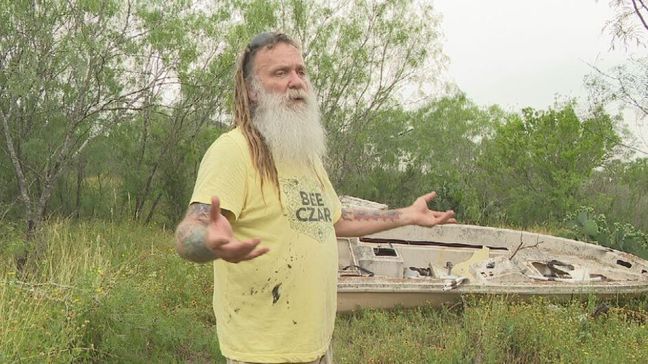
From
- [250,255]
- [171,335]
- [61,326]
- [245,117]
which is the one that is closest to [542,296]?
[171,335]

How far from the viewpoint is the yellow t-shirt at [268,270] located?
2002 mm

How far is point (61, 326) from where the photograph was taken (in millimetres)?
4176

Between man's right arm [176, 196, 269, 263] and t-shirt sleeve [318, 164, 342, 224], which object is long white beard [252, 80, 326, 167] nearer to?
t-shirt sleeve [318, 164, 342, 224]

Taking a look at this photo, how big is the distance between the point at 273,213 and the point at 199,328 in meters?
3.80

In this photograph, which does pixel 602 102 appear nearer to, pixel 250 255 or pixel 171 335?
pixel 171 335

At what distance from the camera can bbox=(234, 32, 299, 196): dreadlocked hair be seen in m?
2.07

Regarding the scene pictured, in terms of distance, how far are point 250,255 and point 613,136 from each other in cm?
1461

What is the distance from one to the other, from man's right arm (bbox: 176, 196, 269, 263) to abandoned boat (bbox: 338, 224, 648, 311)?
4.61m

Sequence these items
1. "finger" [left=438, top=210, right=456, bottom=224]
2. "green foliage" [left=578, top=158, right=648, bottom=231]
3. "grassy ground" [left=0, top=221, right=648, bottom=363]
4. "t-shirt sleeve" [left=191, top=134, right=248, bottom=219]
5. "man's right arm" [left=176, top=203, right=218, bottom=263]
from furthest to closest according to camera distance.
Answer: "green foliage" [left=578, top=158, right=648, bottom=231]
"grassy ground" [left=0, top=221, right=648, bottom=363]
"finger" [left=438, top=210, right=456, bottom=224]
"t-shirt sleeve" [left=191, top=134, right=248, bottom=219]
"man's right arm" [left=176, top=203, right=218, bottom=263]

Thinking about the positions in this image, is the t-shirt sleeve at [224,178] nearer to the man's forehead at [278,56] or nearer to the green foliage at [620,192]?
the man's forehead at [278,56]

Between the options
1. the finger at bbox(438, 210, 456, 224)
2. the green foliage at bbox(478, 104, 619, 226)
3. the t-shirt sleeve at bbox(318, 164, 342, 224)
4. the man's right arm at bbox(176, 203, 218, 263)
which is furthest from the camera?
the green foliage at bbox(478, 104, 619, 226)

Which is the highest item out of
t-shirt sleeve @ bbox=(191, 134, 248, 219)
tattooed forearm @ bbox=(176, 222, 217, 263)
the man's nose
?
the man's nose

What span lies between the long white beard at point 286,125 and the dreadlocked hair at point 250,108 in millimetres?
29

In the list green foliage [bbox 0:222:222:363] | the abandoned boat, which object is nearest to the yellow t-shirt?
green foliage [bbox 0:222:222:363]
